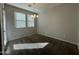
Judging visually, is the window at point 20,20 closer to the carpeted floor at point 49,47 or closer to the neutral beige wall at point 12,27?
the neutral beige wall at point 12,27

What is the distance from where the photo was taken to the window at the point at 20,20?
1855 millimetres

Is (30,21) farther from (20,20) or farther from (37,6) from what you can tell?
(37,6)

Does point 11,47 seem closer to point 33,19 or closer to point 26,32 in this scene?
point 26,32

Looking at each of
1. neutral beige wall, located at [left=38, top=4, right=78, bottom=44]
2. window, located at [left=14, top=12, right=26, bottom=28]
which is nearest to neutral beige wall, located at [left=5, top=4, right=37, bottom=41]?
window, located at [left=14, top=12, right=26, bottom=28]

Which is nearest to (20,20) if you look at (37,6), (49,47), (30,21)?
(30,21)

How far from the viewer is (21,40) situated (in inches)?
73.5

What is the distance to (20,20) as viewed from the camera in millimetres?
1871

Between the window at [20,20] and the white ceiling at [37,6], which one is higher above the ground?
the white ceiling at [37,6]

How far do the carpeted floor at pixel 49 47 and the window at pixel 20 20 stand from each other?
0.74ft

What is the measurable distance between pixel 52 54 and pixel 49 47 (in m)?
0.13

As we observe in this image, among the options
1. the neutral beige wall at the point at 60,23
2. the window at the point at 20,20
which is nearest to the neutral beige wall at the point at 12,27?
the window at the point at 20,20

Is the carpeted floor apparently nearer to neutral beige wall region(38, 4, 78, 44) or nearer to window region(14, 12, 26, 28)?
neutral beige wall region(38, 4, 78, 44)

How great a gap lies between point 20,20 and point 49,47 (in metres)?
0.67
